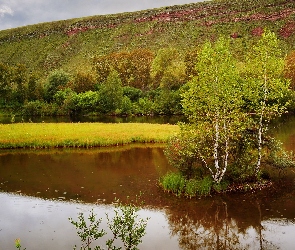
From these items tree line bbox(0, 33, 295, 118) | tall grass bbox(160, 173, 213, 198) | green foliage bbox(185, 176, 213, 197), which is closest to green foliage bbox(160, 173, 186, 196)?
tall grass bbox(160, 173, 213, 198)

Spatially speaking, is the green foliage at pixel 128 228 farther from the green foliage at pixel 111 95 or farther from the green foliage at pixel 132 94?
the green foliage at pixel 132 94

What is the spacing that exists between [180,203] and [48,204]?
7.45 metres

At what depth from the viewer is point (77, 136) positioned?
138 ft

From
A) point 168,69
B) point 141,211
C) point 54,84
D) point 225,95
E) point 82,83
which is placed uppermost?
point 168,69

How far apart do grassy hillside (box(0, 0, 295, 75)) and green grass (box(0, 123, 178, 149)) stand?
68942mm

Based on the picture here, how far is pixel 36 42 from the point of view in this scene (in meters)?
143

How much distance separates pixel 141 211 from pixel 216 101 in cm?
760

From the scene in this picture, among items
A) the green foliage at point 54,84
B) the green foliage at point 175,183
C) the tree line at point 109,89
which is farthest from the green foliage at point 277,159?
→ the green foliage at point 54,84

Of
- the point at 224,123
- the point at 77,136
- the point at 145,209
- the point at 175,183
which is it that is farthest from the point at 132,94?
the point at 145,209

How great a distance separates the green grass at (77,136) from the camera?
39562 mm

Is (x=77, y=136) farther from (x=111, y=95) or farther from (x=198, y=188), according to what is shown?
(x=111, y=95)

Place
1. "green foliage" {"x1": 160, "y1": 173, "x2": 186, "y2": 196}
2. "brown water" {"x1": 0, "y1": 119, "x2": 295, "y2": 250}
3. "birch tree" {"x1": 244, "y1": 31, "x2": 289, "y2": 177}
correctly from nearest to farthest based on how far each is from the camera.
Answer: "brown water" {"x1": 0, "y1": 119, "x2": 295, "y2": 250} < "green foliage" {"x1": 160, "y1": 173, "x2": 186, "y2": 196} < "birch tree" {"x1": 244, "y1": 31, "x2": 289, "y2": 177}

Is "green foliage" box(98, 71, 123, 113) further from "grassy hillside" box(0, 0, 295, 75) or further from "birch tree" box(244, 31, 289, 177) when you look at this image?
"birch tree" box(244, 31, 289, 177)

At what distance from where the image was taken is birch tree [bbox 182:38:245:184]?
22906mm
